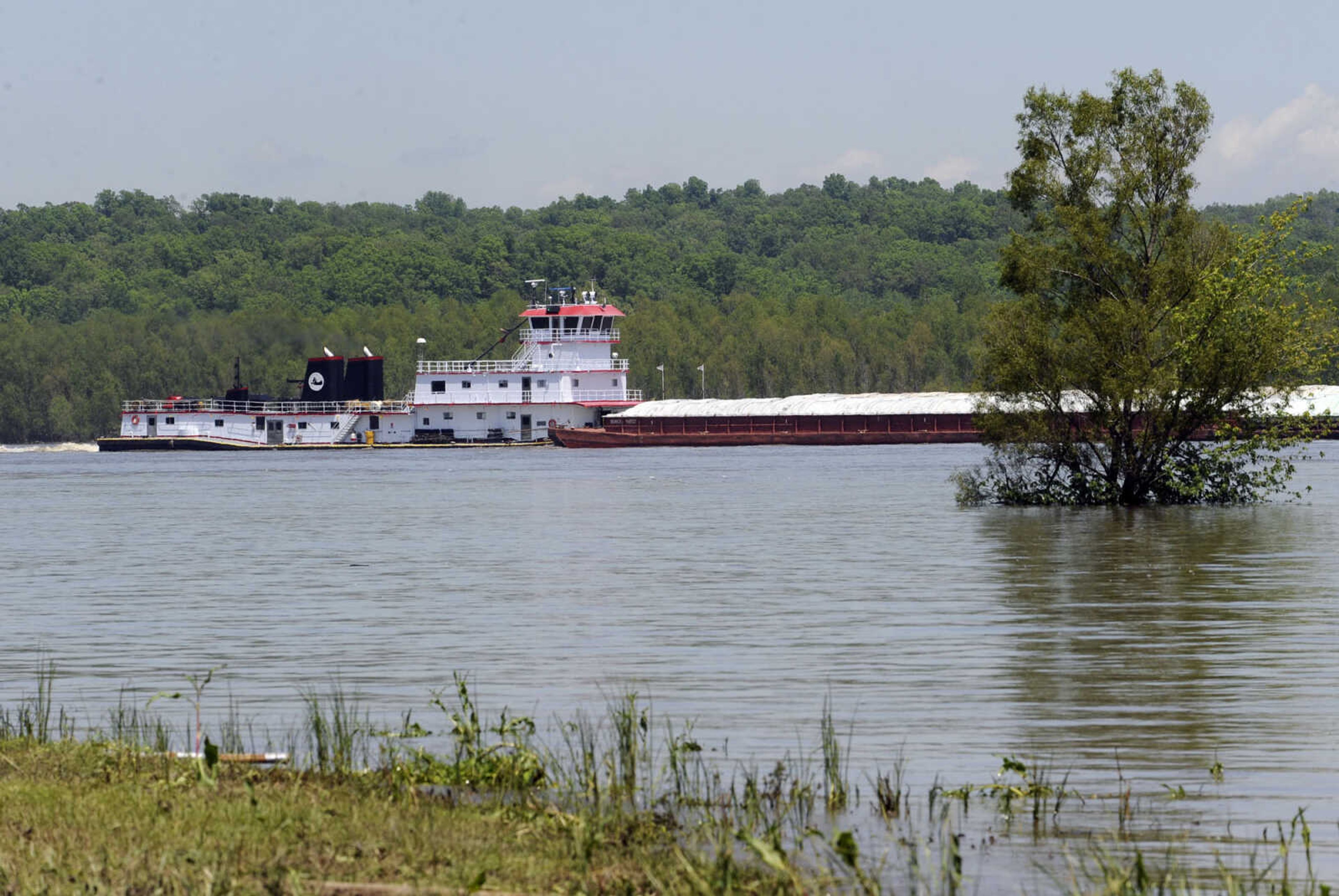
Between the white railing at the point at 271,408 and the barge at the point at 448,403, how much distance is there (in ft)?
0.29

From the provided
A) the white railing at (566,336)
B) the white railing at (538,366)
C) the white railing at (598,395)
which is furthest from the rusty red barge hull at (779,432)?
the white railing at (566,336)

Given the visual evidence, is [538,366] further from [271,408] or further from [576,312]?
[271,408]

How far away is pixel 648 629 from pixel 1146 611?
22.0 feet

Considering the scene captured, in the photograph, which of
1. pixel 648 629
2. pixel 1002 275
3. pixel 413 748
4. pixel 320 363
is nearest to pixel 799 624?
pixel 648 629

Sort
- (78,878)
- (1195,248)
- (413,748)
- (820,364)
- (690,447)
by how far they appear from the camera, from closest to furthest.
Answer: (78,878)
(413,748)
(1195,248)
(690,447)
(820,364)

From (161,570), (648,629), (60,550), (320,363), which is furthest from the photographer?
(320,363)

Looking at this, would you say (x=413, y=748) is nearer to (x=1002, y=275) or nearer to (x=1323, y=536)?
(x=1323, y=536)

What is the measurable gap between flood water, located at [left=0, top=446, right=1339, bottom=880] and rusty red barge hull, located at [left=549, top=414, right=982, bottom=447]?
54.4 metres

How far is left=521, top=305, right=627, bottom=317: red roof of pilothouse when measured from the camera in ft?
350

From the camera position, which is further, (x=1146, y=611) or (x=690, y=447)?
(x=690, y=447)

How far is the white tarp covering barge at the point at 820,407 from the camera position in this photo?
105 m

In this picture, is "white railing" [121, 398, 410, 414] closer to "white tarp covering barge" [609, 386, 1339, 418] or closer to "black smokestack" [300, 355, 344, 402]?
"black smokestack" [300, 355, 344, 402]

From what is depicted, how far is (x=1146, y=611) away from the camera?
2256cm

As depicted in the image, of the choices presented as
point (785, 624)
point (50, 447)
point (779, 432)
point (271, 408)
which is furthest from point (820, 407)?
point (785, 624)
